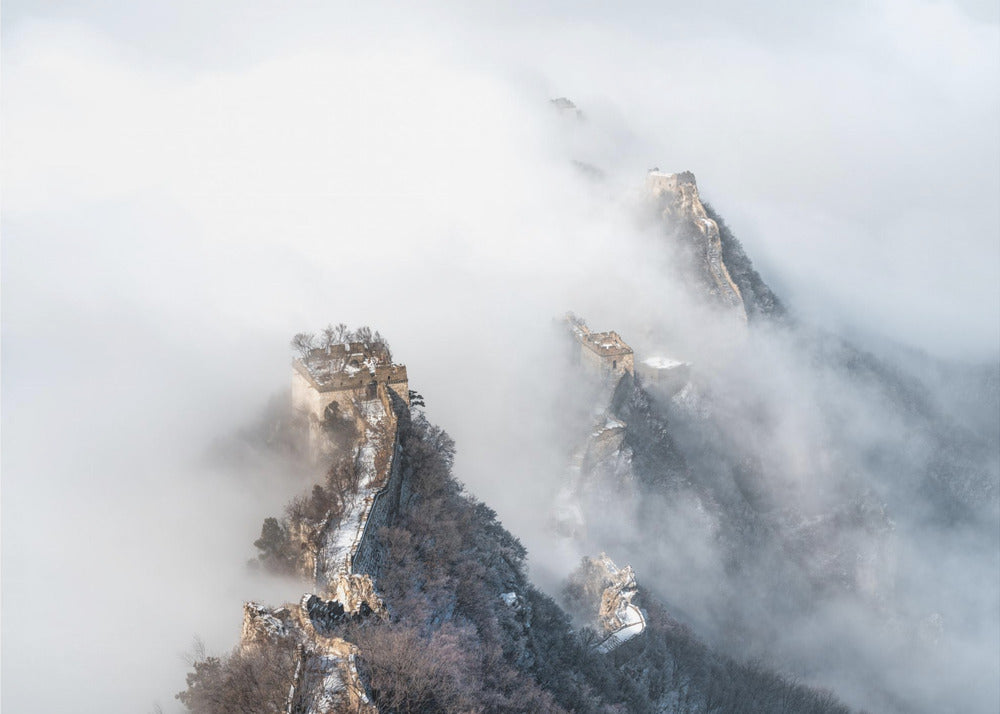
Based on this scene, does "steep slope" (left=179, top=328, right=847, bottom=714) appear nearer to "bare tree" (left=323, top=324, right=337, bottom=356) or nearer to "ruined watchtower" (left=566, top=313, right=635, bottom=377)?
"bare tree" (left=323, top=324, right=337, bottom=356)

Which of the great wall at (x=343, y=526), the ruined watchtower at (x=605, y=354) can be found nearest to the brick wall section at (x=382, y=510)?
the great wall at (x=343, y=526)

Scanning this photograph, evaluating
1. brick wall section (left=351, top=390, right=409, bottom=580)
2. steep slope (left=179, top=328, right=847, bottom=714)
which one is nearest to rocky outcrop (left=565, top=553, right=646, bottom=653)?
steep slope (left=179, top=328, right=847, bottom=714)

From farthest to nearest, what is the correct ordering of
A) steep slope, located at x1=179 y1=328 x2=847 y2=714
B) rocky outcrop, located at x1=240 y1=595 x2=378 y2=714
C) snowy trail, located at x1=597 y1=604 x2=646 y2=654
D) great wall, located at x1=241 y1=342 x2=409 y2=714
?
snowy trail, located at x1=597 y1=604 x2=646 y2=654, steep slope, located at x1=179 y1=328 x2=847 y2=714, great wall, located at x1=241 y1=342 x2=409 y2=714, rocky outcrop, located at x1=240 y1=595 x2=378 y2=714

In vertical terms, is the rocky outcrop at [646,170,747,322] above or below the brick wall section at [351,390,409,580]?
above

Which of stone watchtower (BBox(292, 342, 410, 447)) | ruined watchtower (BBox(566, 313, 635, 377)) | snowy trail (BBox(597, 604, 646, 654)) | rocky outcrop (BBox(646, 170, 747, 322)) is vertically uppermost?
rocky outcrop (BBox(646, 170, 747, 322))

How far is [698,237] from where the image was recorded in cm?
9800

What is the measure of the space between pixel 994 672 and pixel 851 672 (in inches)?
1095

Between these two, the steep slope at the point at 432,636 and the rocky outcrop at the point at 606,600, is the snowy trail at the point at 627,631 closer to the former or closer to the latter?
the rocky outcrop at the point at 606,600

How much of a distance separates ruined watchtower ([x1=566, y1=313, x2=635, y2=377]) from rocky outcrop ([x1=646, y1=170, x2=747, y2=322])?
66.8 feet

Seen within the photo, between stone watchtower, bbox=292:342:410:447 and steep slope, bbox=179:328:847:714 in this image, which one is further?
stone watchtower, bbox=292:342:410:447

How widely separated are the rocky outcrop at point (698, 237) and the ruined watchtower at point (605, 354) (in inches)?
801

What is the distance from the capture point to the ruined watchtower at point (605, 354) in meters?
78.2

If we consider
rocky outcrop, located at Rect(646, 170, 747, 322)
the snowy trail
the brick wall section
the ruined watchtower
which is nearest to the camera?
the brick wall section

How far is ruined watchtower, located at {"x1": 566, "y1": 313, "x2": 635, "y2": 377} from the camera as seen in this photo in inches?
3081
